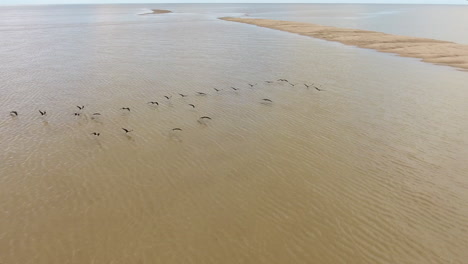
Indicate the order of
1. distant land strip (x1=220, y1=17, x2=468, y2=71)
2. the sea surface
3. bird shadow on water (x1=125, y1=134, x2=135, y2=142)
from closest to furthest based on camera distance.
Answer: the sea surface
bird shadow on water (x1=125, y1=134, x2=135, y2=142)
distant land strip (x1=220, y1=17, x2=468, y2=71)

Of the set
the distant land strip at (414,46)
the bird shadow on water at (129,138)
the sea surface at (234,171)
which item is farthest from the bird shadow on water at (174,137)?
the distant land strip at (414,46)

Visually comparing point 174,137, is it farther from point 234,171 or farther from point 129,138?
point 234,171

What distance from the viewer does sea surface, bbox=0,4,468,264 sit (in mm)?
5168

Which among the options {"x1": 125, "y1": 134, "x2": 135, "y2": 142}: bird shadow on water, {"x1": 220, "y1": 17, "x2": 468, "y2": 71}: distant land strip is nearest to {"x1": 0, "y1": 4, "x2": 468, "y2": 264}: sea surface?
{"x1": 125, "y1": 134, "x2": 135, "y2": 142}: bird shadow on water

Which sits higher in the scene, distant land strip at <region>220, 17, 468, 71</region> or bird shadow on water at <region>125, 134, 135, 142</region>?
distant land strip at <region>220, 17, 468, 71</region>

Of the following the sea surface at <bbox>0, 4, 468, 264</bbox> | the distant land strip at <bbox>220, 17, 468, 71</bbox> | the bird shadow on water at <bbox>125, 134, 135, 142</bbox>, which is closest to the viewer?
the sea surface at <bbox>0, 4, 468, 264</bbox>

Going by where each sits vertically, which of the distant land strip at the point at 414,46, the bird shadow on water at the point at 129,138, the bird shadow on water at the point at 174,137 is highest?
the distant land strip at the point at 414,46

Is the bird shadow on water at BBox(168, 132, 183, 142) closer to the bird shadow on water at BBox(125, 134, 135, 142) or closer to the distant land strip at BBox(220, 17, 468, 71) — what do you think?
the bird shadow on water at BBox(125, 134, 135, 142)

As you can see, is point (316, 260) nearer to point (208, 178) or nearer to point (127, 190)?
Answer: point (208, 178)

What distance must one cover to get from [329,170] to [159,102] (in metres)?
7.27

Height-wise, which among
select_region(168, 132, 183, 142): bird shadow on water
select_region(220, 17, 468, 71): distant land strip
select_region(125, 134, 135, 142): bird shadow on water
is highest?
select_region(220, 17, 468, 71): distant land strip

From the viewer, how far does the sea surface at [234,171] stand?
203 inches

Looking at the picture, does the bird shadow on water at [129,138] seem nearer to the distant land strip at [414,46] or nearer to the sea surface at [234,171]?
the sea surface at [234,171]

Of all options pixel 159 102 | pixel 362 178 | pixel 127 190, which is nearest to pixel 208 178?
pixel 127 190
